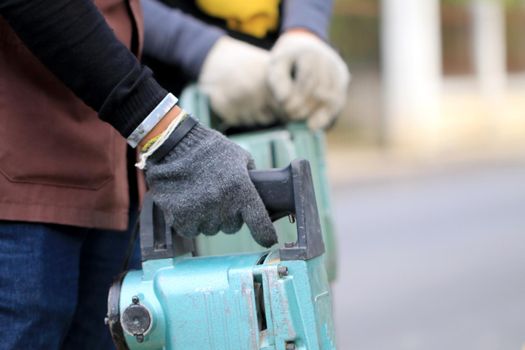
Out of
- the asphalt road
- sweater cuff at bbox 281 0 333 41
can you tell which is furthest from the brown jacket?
the asphalt road

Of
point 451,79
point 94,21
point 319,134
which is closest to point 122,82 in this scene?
point 94,21

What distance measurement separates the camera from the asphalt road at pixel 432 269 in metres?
5.14

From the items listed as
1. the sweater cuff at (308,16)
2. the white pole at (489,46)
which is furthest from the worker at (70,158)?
the white pole at (489,46)

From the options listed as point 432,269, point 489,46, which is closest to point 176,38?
point 432,269

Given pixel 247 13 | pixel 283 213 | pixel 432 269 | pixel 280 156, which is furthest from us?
pixel 432 269

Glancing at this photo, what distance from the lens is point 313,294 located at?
1657mm

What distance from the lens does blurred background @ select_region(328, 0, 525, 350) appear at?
18.4 feet

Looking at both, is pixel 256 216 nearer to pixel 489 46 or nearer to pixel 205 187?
pixel 205 187

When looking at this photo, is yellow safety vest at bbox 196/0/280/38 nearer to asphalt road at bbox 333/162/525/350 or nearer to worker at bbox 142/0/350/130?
worker at bbox 142/0/350/130

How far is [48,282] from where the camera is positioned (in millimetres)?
1774

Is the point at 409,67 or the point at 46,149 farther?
the point at 409,67

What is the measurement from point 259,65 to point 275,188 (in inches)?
34.2

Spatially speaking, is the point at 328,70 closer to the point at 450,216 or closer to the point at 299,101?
the point at 299,101

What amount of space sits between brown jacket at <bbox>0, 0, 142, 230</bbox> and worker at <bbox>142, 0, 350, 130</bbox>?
677mm
